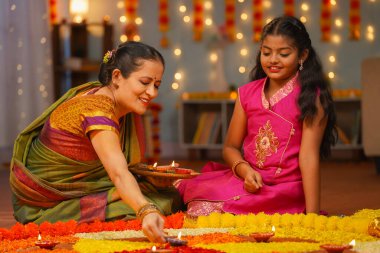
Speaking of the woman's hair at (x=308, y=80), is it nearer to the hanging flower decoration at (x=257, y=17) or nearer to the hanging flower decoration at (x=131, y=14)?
the hanging flower decoration at (x=257, y=17)

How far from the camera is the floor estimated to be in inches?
152

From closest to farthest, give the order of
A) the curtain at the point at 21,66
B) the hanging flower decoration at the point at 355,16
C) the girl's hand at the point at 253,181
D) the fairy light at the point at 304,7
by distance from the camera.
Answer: the girl's hand at the point at 253,181 < the curtain at the point at 21,66 < the hanging flower decoration at the point at 355,16 < the fairy light at the point at 304,7

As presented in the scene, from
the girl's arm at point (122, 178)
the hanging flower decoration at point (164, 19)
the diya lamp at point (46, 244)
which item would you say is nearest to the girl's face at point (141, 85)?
→ the girl's arm at point (122, 178)

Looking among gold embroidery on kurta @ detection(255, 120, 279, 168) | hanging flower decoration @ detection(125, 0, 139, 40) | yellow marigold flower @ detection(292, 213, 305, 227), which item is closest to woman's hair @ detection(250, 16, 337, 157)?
gold embroidery on kurta @ detection(255, 120, 279, 168)

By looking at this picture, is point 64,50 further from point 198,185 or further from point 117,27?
point 198,185

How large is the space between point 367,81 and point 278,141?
8.12 ft

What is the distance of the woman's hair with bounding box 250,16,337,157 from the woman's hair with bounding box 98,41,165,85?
1.84ft

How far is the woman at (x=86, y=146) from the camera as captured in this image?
312cm

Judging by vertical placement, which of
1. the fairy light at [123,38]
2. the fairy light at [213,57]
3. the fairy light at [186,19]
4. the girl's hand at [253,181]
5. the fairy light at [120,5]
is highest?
the fairy light at [120,5]

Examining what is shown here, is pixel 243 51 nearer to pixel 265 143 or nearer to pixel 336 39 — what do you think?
pixel 336 39

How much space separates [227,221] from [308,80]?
0.71 meters

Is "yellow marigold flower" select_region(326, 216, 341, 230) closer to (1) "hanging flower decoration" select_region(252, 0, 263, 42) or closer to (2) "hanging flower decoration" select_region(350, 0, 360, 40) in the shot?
(2) "hanging flower decoration" select_region(350, 0, 360, 40)

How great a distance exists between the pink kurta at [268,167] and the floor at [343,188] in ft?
1.25

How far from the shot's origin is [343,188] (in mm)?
4852
